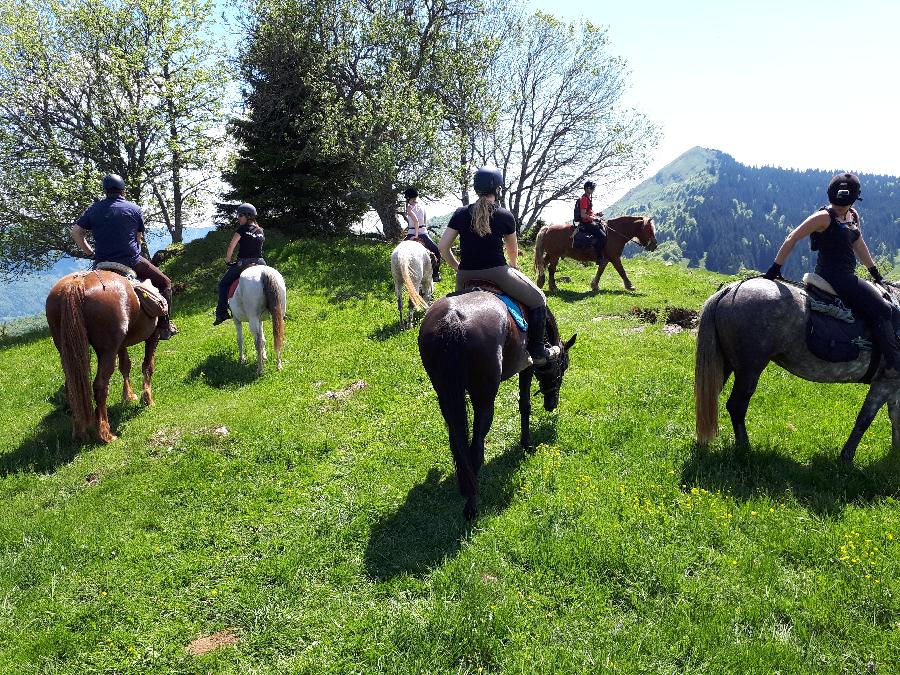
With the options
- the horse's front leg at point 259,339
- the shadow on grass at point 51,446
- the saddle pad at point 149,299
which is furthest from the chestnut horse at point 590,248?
the shadow on grass at point 51,446

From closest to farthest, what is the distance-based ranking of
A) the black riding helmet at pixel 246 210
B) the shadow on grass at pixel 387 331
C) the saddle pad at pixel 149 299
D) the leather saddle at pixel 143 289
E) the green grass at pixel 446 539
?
the green grass at pixel 446 539, the leather saddle at pixel 143 289, the saddle pad at pixel 149 299, the black riding helmet at pixel 246 210, the shadow on grass at pixel 387 331

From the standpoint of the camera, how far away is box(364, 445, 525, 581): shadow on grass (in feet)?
18.0

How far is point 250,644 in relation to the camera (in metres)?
4.66

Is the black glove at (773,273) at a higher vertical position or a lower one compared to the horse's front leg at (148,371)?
higher

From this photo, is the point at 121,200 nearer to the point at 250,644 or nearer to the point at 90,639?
the point at 90,639

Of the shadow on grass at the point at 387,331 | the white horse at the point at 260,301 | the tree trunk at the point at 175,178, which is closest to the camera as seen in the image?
the white horse at the point at 260,301

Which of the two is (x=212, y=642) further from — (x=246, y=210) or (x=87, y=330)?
(x=246, y=210)

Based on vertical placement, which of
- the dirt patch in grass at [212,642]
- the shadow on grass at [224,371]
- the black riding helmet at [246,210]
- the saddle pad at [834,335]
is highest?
the black riding helmet at [246,210]

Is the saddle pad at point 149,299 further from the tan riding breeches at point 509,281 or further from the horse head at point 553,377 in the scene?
the horse head at point 553,377

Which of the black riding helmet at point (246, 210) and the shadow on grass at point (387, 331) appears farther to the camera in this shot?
the shadow on grass at point (387, 331)

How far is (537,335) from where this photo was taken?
24.0 ft

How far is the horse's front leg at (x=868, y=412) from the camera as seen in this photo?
662cm

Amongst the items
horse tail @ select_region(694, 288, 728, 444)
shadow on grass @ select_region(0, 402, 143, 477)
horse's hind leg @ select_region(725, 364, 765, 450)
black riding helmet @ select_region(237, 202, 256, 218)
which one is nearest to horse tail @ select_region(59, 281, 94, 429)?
shadow on grass @ select_region(0, 402, 143, 477)

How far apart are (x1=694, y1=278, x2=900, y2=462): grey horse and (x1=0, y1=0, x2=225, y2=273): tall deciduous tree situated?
861 inches
